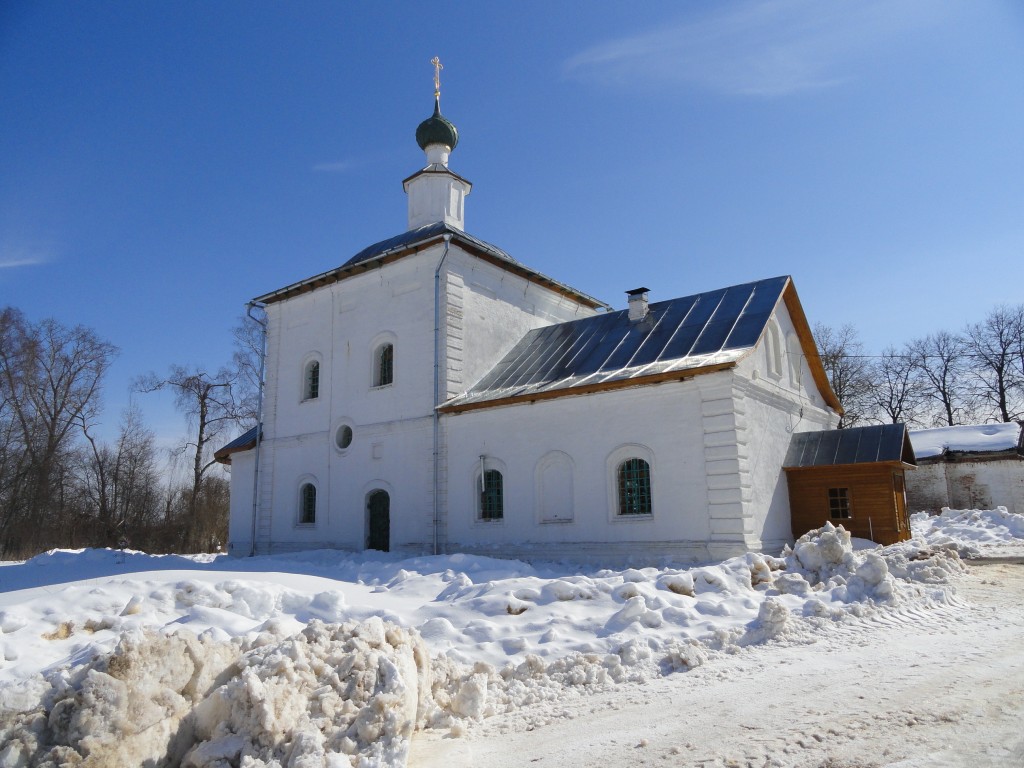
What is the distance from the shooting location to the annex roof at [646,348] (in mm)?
13234

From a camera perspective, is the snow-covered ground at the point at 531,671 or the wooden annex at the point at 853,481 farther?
the wooden annex at the point at 853,481

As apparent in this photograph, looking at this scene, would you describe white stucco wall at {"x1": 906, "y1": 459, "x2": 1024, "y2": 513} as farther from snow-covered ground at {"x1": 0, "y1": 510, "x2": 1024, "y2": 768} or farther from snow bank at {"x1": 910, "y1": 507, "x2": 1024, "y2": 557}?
snow-covered ground at {"x1": 0, "y1": 510, "x2": 1024, "y2": 768}

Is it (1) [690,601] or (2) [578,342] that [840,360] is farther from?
(1) [690,601]

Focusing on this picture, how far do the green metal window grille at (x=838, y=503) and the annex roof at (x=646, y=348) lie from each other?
11.8 ft

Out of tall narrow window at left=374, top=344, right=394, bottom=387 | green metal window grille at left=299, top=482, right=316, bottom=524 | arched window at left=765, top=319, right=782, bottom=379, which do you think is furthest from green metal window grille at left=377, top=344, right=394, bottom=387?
arched window at left=765, top=319, right=782, bottom=379

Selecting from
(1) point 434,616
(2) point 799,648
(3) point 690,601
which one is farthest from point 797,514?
(1) point 434,616

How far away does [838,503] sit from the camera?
46.3 ft

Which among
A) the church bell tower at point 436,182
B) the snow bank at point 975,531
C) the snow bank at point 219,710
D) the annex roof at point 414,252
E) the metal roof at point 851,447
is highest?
the church bell tower at point 436,182

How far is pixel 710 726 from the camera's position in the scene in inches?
183

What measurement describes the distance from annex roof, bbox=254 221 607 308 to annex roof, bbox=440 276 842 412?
2039 mm

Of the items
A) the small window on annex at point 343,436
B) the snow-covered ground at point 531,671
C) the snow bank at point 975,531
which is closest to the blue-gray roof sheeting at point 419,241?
the small window on annex at point 343,436

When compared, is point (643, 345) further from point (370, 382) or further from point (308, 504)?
point (308, 504)

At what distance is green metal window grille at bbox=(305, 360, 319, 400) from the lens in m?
19.1

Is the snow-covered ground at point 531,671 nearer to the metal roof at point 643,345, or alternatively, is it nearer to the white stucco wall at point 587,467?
the white stucco wall at point 587,467
